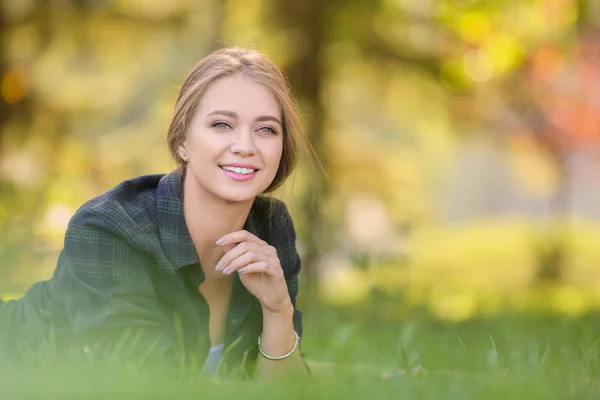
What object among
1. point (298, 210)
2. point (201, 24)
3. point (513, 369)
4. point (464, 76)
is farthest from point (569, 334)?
point (201, 24)

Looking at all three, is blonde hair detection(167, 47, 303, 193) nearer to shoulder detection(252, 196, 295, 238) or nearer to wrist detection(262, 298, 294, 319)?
shoulder detection(252, 196, 295, 238)

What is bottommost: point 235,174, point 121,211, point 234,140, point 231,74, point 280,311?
point 280,311

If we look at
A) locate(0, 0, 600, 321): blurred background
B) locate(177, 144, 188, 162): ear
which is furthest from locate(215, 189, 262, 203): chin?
locate(0, 0, 600, 321): blurred background

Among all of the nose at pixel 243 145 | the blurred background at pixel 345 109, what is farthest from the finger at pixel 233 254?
the blurred background at pixel 345 109

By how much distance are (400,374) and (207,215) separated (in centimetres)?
81

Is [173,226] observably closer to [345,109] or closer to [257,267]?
[257,267]

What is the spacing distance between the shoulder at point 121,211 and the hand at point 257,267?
28cm

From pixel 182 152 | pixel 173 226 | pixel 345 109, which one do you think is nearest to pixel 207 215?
pixel 173 226

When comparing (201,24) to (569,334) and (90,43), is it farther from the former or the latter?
(569,334)

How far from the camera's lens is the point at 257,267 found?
2545 mm

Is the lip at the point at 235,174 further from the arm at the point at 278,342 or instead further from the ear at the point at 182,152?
the arm at the point at 278,342

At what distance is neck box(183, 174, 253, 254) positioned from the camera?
9.06ft

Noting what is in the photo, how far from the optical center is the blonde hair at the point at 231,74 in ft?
8.95

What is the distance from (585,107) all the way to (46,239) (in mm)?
7880
